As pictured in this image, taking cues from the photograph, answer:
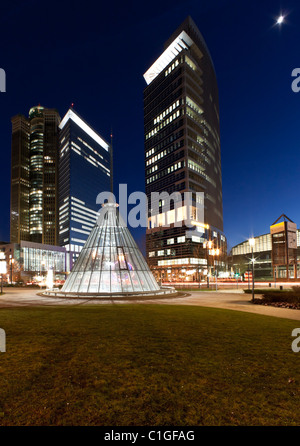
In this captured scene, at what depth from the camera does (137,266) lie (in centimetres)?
3031

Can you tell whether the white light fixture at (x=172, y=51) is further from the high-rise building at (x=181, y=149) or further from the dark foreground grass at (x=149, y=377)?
the dark foreground grass at (x=149, y=377)

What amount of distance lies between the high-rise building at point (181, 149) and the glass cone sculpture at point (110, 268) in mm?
63407

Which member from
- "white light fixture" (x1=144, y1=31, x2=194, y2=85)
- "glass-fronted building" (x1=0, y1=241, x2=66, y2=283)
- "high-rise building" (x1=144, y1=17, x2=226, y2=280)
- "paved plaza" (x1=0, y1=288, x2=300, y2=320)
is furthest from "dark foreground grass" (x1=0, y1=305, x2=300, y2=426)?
"white light fixture" (x1=144, y1=31, x2=194, y2=85)

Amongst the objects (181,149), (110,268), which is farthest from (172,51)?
(110,268)

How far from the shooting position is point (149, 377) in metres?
6.01

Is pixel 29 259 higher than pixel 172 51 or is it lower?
lower

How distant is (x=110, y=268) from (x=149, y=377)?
77.1ft

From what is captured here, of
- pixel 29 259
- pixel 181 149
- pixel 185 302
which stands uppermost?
pixel 181 149

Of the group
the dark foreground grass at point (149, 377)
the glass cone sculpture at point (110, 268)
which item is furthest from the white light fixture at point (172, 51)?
the dark foreground grass at point (149, 377)

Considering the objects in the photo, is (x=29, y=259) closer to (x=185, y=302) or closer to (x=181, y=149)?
(x=181, y=149)

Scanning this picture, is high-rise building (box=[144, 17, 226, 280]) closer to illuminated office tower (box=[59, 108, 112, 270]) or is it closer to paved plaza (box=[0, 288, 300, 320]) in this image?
paved plaza (box=[0, 288, 300, 320])

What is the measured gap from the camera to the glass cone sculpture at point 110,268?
27.9m

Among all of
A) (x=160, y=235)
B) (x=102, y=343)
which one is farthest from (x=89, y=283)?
(x=160, y=235)

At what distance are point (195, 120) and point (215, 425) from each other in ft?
381
